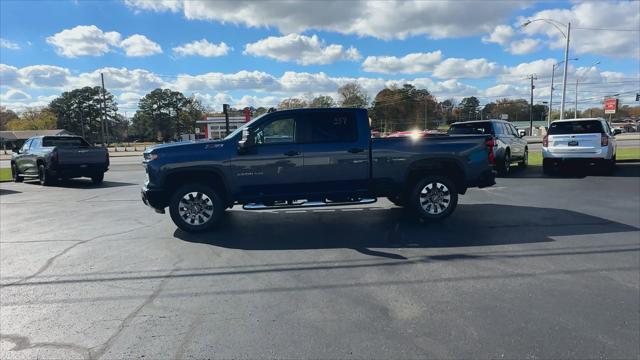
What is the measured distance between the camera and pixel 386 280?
4617mm

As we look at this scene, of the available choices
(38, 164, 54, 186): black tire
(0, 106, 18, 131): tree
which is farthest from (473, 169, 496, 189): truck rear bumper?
(0, 106, 18, 131): tree

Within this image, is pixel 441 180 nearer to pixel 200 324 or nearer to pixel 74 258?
pixel 200 324

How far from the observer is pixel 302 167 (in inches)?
274

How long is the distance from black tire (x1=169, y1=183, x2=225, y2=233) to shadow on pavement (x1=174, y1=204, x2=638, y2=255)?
19cm

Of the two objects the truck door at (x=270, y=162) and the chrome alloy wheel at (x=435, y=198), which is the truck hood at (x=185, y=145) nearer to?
the truck door at (x=270, y=162)

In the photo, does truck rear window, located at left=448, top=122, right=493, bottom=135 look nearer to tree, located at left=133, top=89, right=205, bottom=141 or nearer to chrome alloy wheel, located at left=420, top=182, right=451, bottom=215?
chrome alloy wheel, located at left=420, top=182, right=451, bottom=215

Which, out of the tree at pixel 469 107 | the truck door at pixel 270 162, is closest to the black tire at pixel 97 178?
the truck door at pixel 270 162

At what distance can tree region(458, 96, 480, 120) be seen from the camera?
398 feet

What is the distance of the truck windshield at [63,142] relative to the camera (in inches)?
581

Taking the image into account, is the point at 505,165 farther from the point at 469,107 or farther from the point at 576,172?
the point at 469,107

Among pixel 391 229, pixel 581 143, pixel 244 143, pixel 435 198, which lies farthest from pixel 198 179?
pixel 581 143

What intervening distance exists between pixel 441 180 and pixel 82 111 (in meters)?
125

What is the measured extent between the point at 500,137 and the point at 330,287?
435 inches

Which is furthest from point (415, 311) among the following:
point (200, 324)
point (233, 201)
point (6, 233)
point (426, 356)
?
point (6, 233)
